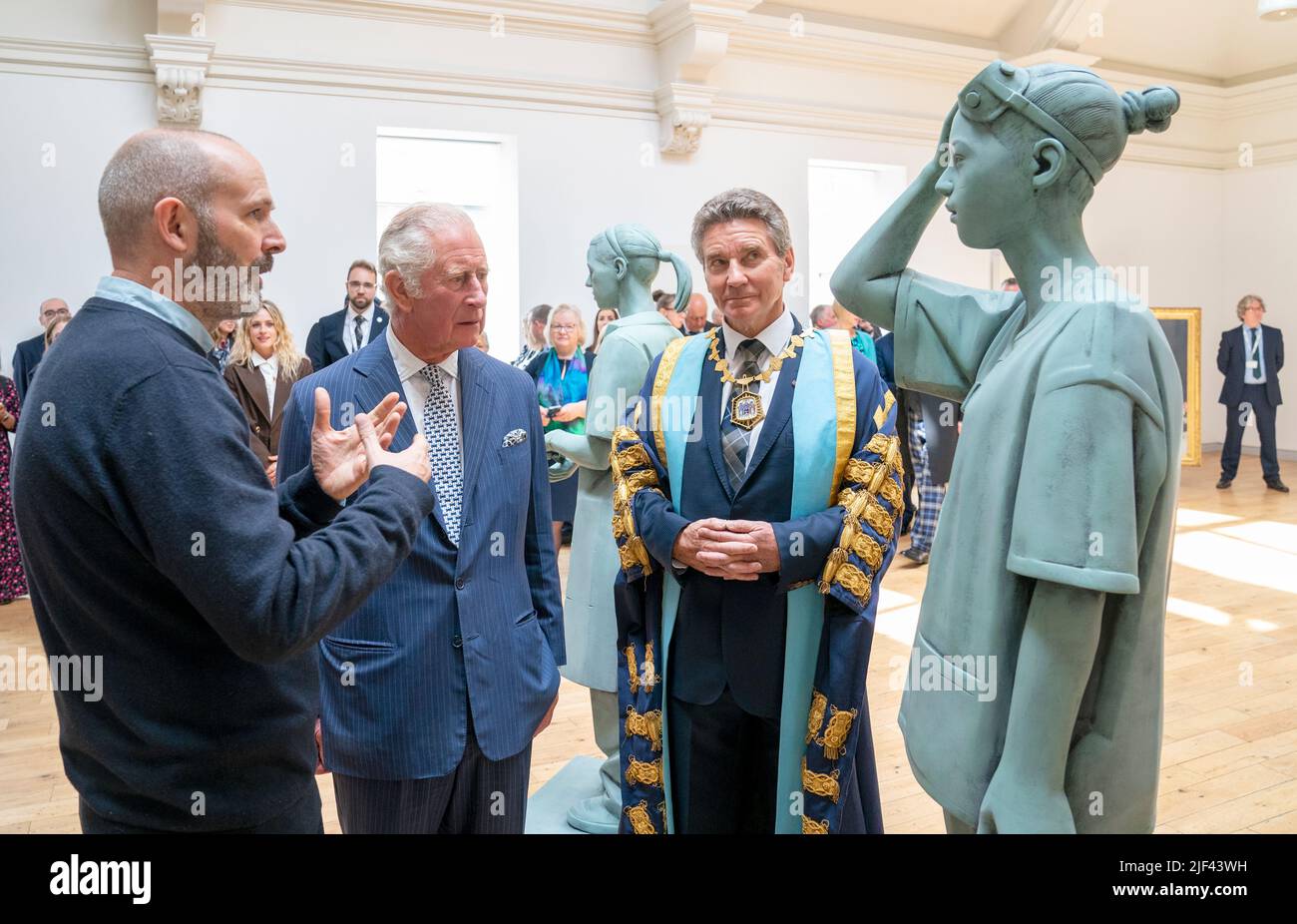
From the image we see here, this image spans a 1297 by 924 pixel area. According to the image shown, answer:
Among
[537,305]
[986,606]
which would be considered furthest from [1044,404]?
[537,305]

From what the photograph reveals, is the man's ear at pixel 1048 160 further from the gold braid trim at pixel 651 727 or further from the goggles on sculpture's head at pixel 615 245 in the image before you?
the goggles on sculpture's head at pixel 615 245

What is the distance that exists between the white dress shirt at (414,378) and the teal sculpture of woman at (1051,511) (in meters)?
1.08

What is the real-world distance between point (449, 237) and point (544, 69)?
7.64 metres

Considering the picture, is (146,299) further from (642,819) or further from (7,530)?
(7,530)

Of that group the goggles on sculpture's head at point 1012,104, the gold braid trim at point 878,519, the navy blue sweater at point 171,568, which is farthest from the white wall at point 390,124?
the goggles on sculpture's head at point 1012,104

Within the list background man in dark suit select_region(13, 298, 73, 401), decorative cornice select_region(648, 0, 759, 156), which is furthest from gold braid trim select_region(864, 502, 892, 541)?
decorative cornice select_region(648, 0, 759, 156)

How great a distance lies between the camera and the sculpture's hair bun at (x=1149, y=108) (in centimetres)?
146

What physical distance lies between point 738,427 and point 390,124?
7.13 m

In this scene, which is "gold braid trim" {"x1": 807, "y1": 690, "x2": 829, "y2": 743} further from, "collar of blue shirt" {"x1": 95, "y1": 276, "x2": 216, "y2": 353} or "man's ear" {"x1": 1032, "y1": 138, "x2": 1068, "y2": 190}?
"collar of blue shirt" {"x1": 95, "y1": 276, "x2": 216, "y2": 353}

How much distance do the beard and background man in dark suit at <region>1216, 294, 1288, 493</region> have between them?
11.7 m

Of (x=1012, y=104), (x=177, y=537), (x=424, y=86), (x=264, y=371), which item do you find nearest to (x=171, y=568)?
(x=177, y=537)

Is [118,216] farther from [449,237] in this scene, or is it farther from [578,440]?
[578,440]

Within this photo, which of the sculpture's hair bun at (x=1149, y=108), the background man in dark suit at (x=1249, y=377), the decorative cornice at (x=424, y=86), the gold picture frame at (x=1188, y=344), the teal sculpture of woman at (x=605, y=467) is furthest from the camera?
the gold picture frame at (x=1188, y=344)

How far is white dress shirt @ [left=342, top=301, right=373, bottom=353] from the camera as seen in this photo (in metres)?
7.21
